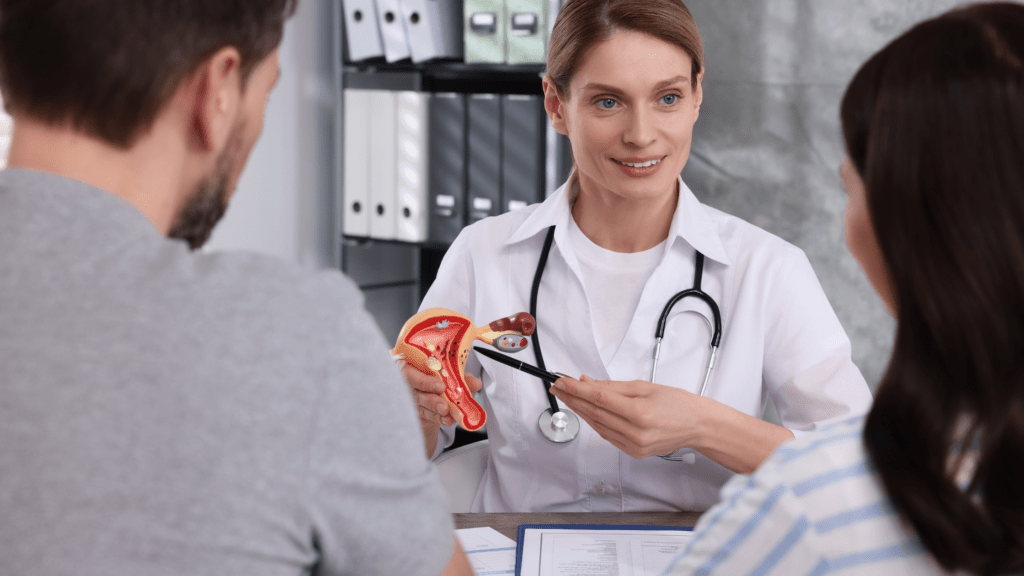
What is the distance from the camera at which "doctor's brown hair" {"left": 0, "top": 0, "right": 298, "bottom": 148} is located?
0.59 metres

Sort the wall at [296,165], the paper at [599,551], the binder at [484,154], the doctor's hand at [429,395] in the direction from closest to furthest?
the paper at [599,551] → the doctor's hand at [429,395] → the binder at [484,154] → the wall at [296,165]

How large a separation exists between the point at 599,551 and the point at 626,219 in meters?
0.64

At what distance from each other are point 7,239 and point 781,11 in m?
2.18

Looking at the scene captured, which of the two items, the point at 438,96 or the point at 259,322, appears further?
the point at 438,96

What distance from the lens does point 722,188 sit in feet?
7.99

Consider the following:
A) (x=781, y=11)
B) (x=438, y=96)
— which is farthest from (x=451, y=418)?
(x=781, y=11)

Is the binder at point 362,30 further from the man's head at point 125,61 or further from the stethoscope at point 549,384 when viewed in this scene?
the man's head at point 125,61

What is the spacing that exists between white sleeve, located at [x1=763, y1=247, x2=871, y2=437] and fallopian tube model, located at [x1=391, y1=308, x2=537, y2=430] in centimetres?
42

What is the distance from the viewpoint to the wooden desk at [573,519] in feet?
3.75

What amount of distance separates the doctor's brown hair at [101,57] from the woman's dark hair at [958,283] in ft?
1.73

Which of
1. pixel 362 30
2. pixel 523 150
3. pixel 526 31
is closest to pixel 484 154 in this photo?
pixel 523 150

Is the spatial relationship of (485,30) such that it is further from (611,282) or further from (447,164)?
(611,282)

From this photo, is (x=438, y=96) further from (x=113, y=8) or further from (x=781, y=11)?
(x=113, y=8)

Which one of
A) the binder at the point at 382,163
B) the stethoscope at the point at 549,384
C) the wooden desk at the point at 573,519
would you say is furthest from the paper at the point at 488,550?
the binder at the point at 382,163
